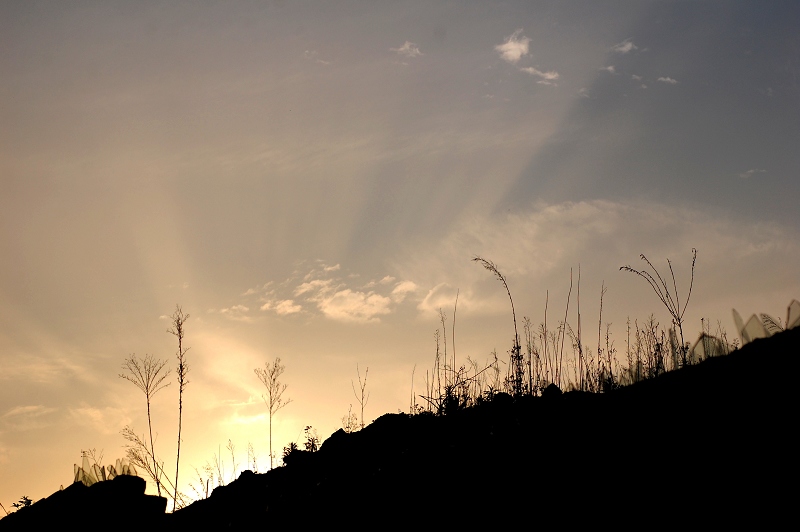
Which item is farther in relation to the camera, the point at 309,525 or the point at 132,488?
the point at 132,488

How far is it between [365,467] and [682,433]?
235 centimetres

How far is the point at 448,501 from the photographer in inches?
147

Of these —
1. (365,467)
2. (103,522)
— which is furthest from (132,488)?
(365,467)

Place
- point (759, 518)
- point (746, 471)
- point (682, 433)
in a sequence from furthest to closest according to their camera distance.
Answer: point (682, 433) < point (746, 471) < point (759, 518)

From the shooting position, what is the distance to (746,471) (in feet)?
10.2

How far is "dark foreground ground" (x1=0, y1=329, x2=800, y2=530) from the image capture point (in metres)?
3.11

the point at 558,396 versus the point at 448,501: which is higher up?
the point at 558,396

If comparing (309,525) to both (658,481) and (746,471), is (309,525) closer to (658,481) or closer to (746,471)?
(658,481)

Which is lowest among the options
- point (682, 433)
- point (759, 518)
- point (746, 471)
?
point (759, 518)

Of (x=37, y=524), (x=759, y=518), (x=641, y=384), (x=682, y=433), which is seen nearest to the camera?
(x=759, y=518)

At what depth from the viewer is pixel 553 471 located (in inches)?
145

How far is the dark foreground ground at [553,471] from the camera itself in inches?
122

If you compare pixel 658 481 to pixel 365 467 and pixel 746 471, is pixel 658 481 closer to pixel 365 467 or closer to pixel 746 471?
pixel 746 471

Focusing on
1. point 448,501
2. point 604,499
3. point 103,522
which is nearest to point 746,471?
point 604,499
